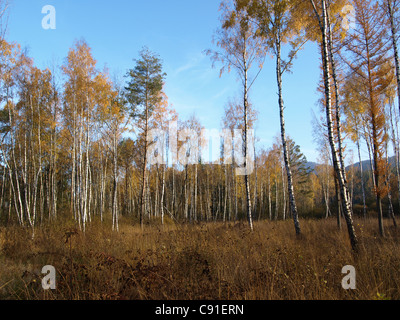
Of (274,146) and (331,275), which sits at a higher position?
(274,146)

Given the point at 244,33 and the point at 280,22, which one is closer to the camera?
the point at 280,22

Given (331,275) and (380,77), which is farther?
(380,77)

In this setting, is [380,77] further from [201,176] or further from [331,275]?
[201,176]

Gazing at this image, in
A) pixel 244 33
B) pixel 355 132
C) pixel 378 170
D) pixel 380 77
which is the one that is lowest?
pixel 378 170

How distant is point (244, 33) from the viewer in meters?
10.4

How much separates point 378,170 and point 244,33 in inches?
335

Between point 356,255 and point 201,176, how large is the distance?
23193mm

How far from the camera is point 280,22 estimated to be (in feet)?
28.8
